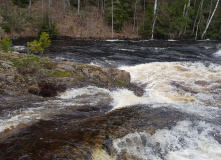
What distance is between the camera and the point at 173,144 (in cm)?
398

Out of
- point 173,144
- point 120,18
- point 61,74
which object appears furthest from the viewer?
point 120,18

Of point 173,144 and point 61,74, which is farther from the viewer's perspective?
point 61,74

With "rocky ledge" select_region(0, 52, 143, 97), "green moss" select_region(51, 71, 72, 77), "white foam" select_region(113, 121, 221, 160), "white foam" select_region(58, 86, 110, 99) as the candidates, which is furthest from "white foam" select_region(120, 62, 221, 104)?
"green moss" select_region(51, 71, 72, 77)

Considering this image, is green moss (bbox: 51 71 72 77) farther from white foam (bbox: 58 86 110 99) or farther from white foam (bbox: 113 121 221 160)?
white foam (bbox: 113 121 221 160)

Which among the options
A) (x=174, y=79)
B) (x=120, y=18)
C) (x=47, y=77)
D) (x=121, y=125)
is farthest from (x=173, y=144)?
(x=120, y=18)

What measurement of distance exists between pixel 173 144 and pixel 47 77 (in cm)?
463

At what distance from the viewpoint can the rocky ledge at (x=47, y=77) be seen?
19.0ft

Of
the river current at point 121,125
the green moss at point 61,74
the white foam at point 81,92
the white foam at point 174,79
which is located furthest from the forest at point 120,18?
the river current at point 121,125

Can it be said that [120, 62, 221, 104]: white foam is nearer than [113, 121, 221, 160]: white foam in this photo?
No

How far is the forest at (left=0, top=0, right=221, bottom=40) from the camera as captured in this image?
2680 cm

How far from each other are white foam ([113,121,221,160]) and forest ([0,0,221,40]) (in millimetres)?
23188

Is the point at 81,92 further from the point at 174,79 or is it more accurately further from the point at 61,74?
the point at 174,79

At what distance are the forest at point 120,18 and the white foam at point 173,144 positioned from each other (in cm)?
2319

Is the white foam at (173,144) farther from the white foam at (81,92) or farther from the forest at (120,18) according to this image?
the forest at (120,18)
